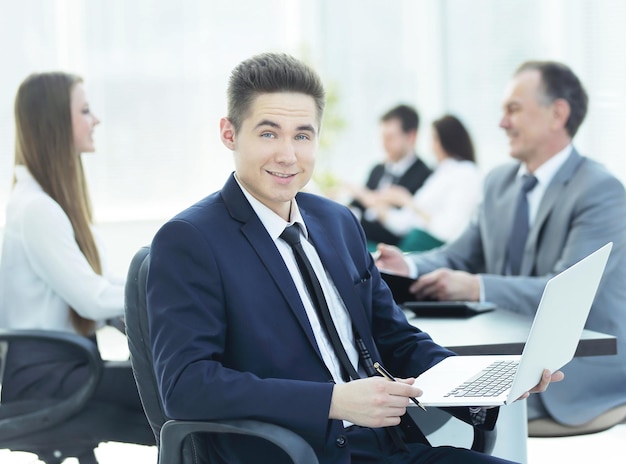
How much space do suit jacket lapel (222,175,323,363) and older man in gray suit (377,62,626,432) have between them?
1.08m

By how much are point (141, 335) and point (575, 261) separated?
5.70 ft

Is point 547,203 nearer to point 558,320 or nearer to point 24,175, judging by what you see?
point 558,320

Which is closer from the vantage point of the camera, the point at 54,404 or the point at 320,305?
the point at 320,305

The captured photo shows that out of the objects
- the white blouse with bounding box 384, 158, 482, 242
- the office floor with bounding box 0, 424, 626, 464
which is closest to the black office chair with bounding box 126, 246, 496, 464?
the office floor with bounding box 0, 424, 626, 464

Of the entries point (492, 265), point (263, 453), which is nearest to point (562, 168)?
point (492, 265)

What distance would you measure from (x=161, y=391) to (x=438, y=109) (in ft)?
22.7

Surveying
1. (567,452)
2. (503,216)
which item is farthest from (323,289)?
(567,452)

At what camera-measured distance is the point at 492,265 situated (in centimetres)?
339

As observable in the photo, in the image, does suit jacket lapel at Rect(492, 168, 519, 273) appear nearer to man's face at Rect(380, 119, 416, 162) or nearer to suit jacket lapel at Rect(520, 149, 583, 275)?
suit jacket lapel at Rect(520, 149, 583, 275)

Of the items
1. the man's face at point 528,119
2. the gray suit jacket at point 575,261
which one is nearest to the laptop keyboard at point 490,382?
the gray suit jacket at point 575,261

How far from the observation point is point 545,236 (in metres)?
3.14

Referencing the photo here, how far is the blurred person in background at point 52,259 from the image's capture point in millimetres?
2617

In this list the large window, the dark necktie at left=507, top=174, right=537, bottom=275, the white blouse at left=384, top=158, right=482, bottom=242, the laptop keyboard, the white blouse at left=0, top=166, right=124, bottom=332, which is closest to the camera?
the laptop keyboard

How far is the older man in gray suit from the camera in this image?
2.88 m
